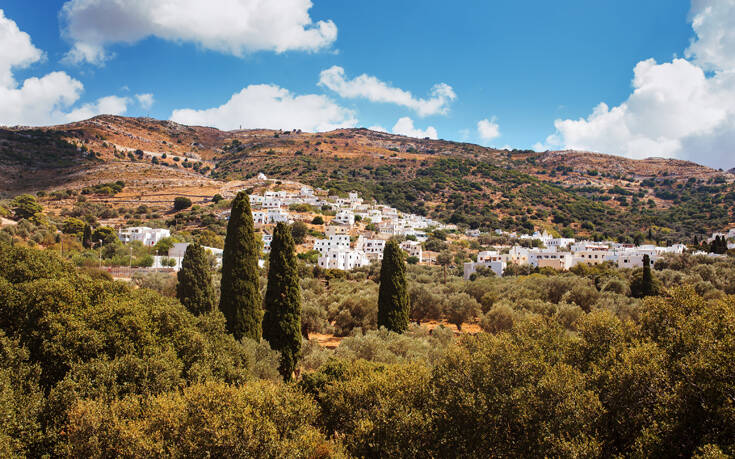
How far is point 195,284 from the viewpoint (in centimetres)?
1788

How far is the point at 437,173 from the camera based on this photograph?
426ft

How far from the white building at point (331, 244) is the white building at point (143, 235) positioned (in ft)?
65.0

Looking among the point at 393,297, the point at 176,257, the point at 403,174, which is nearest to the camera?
the point at 393,297

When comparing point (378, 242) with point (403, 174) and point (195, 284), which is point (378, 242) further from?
point (403, 174)

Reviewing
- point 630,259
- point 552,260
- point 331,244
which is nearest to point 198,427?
point 630,259

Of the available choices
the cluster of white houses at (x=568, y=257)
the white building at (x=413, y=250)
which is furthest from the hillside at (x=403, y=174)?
the cluster of white houses at (x=568, y=257)

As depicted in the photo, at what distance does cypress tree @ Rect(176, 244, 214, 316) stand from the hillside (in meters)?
69.6

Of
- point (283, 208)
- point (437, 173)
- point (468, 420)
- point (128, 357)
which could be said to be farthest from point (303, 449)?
point (437, 173)

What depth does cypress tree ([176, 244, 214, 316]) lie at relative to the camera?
17703 mm

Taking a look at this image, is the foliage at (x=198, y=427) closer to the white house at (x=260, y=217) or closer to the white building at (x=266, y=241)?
the white building at (x=266, y=241)

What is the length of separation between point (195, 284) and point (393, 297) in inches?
352

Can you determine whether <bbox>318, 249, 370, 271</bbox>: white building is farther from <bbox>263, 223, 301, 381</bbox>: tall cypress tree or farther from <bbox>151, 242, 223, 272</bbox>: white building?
<bbox>263, 223, 301, 381</bbox>: tall cypress tree

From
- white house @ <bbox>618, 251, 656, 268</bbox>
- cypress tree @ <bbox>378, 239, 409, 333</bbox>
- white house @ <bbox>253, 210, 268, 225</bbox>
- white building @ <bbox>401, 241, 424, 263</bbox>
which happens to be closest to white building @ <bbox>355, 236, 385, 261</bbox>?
white building @ <bbox>401, 241, 424, 263</bbox>

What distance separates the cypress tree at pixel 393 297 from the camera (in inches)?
802
